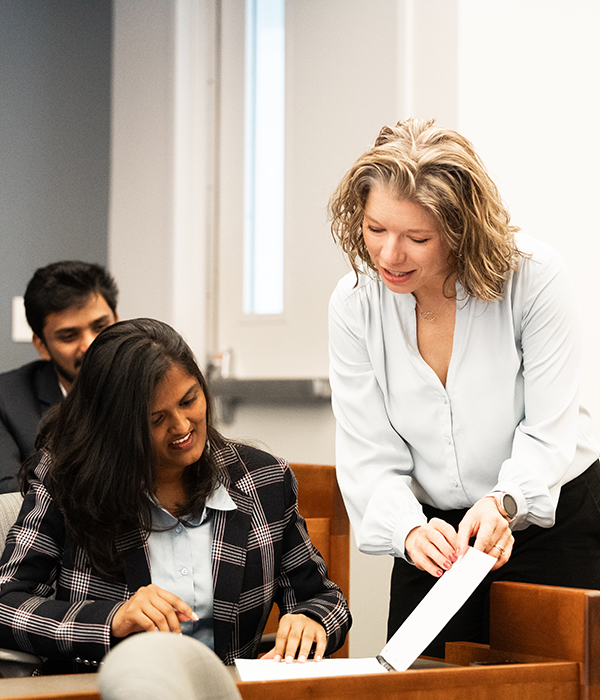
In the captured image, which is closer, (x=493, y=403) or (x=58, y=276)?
(x=493, y=403)

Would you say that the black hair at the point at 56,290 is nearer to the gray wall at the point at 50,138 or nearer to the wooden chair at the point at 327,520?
the gray wall at the point at 50,138

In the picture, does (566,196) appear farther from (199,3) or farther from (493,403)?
(199,3)

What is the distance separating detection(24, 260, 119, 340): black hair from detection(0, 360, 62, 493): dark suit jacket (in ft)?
0.43

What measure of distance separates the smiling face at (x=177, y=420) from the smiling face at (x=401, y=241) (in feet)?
1.29

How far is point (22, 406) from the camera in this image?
2398 mm

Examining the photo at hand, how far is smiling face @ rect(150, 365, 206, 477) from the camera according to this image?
1449 millimetres

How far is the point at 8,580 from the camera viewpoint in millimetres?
1382

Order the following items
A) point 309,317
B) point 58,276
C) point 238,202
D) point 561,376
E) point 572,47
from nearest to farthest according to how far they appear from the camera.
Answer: point 561,376
point 572,47
point 58,276
point 309,317
point 238,202

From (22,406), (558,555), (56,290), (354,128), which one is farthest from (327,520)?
(354,128)

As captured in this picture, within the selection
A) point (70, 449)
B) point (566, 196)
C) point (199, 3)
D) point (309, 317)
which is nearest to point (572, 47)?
point (566, 196)

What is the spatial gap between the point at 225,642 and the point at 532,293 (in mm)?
741

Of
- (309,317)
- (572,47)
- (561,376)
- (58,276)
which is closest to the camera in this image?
(561,376)

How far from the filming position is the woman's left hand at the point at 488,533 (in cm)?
119

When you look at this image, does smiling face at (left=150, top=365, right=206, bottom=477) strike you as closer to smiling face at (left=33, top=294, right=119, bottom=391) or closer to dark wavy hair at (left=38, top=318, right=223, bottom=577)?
dark wavy hair at (left=38, top=318, right=223, bottom=577)
